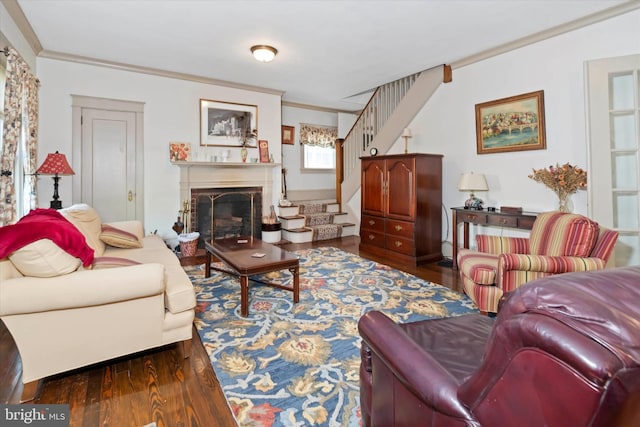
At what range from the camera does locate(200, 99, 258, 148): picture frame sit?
5273 millimetres

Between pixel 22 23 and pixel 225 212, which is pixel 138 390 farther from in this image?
pixel 225 212

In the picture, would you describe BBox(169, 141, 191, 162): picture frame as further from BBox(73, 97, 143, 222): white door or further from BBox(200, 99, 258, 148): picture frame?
BBox(73, 97, 143, 222): white door

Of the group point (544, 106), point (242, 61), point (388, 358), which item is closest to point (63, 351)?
point (388, 358)

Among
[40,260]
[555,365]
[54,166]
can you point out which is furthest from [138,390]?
[54,166]

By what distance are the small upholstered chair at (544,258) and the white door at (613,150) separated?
21.3 inches

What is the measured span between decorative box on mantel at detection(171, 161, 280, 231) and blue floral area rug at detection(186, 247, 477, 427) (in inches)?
64.2

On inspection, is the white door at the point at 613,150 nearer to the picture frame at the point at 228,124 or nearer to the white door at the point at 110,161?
the picture frame at the point at 228,124

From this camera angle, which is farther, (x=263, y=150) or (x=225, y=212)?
(x=263, y=150)

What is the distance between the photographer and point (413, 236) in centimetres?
443

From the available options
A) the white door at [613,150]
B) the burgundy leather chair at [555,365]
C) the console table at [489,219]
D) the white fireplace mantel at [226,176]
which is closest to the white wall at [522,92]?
the white door at [613,150]

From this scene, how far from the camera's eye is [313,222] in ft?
20.8

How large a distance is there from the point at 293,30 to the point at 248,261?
2508 millimetres

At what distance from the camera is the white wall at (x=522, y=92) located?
130 inches

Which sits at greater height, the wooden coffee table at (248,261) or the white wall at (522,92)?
the white wall at (522,92)
